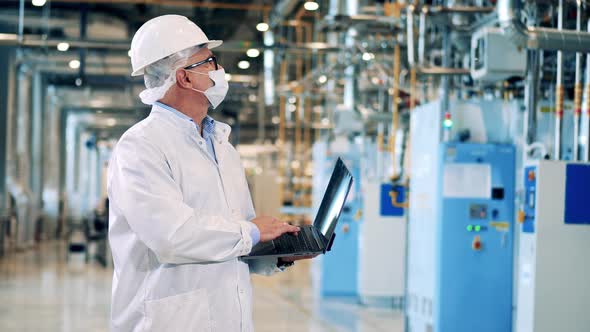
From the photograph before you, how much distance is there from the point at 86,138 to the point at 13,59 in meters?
2.69

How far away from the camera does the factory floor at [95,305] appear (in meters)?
7.55

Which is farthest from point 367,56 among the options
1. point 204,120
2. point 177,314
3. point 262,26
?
point 177,314

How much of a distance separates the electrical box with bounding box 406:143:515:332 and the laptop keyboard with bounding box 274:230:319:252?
12.0 ft

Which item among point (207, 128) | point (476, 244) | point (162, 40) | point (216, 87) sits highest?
point (162, 40)

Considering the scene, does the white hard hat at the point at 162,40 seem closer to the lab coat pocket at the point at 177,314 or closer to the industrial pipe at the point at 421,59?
the lab coat pocket at the point at 177,314

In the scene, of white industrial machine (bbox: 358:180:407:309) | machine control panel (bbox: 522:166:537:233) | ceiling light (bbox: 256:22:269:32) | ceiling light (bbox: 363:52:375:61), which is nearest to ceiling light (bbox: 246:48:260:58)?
ceiling light (bbox: 256:22:269:32)

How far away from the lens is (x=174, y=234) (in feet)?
7.30

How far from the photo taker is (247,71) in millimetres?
9367

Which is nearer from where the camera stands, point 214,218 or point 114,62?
point 214,218

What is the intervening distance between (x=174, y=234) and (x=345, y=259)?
7.93m

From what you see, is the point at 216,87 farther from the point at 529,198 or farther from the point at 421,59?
the point at 421,59

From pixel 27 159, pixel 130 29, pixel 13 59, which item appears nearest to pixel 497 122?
pixel 130 29

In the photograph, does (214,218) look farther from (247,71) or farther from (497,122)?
(247,71)

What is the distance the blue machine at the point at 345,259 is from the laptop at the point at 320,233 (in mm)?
7302
